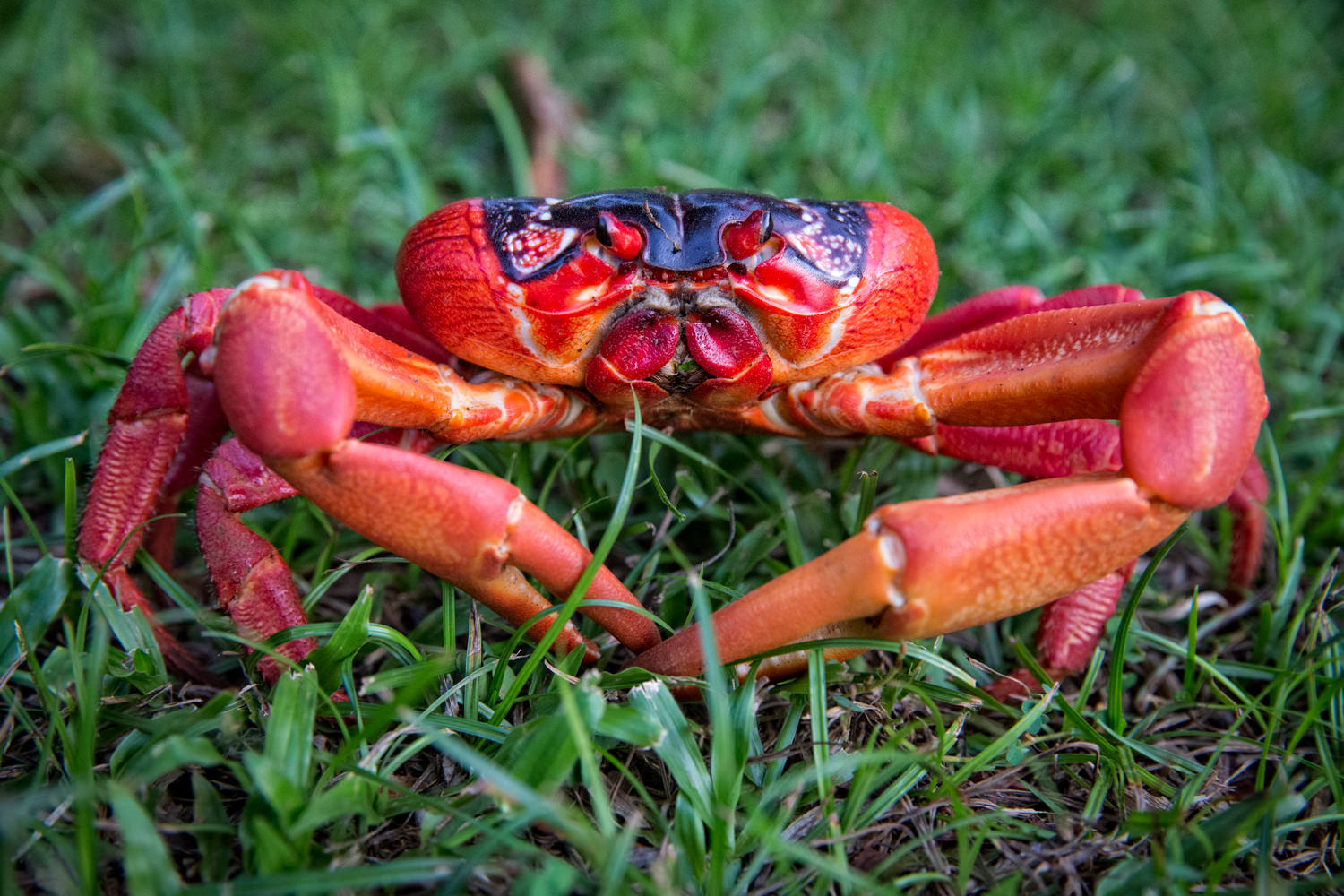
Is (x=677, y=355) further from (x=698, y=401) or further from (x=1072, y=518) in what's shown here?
(x=1072, y=518)

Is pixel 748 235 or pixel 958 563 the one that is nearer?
pixel 958 563

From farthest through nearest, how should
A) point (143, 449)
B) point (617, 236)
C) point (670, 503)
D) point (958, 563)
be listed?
point (143, 449)
point (670, 503)
point (617, 236)
point (958, 563)

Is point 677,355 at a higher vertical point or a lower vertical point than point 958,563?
higher

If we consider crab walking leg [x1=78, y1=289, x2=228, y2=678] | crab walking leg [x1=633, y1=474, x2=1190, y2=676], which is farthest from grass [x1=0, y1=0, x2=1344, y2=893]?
crab walking leg [x1=633, y1=474, x2=1190, y2=676]

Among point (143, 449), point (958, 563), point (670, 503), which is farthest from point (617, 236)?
point (143, 449)

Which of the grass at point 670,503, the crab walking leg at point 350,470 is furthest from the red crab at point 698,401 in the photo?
the grass at point 670,503

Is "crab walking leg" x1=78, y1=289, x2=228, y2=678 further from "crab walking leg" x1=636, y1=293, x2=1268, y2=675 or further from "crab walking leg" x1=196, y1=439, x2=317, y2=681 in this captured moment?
"crab walking leg" x1=636, y1=293, x2=1268, y2=675
